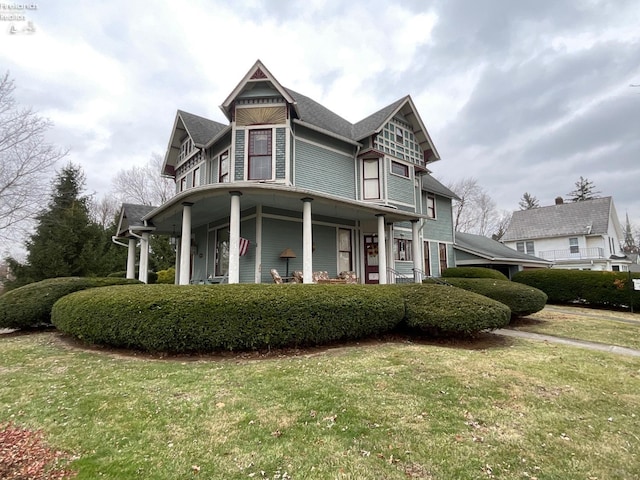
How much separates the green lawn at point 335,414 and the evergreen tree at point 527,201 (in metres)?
55.6

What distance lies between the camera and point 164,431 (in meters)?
3.40

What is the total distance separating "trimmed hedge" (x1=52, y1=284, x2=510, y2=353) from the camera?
646 cm

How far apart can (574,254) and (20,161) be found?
4103 centimetres

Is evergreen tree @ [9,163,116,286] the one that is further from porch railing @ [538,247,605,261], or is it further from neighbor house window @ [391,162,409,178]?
porch railing @ [538,247,605,261]

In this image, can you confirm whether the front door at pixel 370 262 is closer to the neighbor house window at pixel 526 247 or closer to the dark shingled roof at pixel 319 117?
the dark shingled roof at pixel 319 117

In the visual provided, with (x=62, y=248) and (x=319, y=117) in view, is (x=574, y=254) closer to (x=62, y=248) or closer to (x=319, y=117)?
(x=319, y=117)

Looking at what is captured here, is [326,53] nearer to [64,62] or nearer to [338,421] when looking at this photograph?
[64,62]

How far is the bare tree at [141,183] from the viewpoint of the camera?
3225 centimetres

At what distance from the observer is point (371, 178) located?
15.3 m

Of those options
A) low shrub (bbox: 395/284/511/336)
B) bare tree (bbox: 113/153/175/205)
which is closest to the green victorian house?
low shrub (bbox: 395/284/511/336)

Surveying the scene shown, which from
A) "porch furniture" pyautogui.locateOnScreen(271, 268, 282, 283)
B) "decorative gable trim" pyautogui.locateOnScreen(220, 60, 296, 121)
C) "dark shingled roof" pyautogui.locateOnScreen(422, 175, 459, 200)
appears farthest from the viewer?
"dark shingled roof" pyautogui.locateOnScreen(422, 175, 459, 200)

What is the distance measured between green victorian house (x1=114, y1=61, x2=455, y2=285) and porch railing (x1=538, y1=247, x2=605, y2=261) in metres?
19.7

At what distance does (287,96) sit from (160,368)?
10.1 meters

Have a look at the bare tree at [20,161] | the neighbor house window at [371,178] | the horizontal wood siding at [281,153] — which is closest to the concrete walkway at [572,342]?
the neighbor house window at [371,178]
